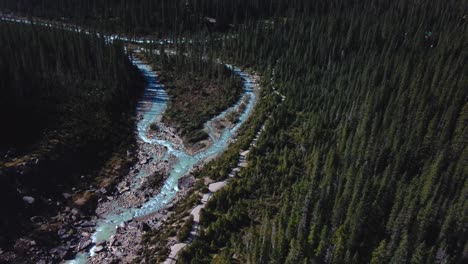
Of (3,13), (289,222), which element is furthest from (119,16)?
(289,222)

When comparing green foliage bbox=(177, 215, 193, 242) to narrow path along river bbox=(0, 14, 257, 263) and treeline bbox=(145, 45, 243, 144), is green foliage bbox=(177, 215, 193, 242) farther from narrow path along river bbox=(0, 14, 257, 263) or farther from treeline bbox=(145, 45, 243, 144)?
treeline bbox=(145, 45, 243, 144)

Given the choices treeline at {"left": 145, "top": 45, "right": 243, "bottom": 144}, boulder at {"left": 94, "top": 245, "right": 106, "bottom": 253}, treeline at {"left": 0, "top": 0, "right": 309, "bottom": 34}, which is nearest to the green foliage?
boulder at {"left": 94, "top": 245, "right": 106, "bottom": 253}

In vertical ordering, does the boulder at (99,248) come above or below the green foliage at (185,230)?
below

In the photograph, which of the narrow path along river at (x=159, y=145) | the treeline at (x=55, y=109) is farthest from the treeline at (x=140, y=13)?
the narrow path along river at (x=159, y=145)

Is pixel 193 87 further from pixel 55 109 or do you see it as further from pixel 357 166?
pixel 357 166

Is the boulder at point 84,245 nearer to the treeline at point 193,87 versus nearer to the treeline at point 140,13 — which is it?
the treeline at point 193,87

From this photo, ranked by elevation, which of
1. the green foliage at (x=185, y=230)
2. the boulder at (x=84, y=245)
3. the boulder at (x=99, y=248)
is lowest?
the boulder at (x=84, y=245)
